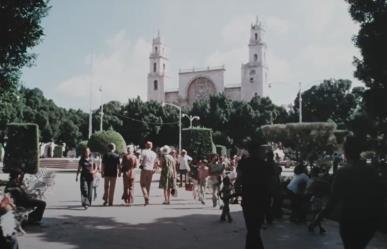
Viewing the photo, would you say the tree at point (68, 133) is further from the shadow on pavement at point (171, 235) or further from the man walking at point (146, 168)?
the shadow on pavement at point (171, 235)

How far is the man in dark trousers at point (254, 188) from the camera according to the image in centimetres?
661

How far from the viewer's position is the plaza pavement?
8508mm

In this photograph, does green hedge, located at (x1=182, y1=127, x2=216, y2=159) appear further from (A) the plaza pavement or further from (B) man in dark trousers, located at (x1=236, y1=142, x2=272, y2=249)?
(B) man in dark trousers, located at (x1=236, y1=142, x2=272, y2=249)

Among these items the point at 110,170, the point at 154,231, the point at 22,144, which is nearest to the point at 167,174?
the point at 110,170

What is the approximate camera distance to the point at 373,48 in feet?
45.8

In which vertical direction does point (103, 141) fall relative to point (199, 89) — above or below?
below

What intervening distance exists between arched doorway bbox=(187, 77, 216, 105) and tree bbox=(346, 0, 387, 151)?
90.2m

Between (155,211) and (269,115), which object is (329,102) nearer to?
(269,115)

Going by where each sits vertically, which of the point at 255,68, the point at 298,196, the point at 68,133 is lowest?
the point at 298,196

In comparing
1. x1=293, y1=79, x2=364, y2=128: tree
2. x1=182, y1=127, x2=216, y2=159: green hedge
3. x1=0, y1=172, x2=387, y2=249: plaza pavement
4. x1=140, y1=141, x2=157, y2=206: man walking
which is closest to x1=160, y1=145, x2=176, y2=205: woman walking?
x1=140, y1=141, x2=157, y2=206: man walking

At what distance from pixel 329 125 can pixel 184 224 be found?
3879 cm

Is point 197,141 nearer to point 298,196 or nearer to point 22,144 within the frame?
point 22,144

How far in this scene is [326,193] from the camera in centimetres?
1169

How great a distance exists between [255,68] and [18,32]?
89.9m
